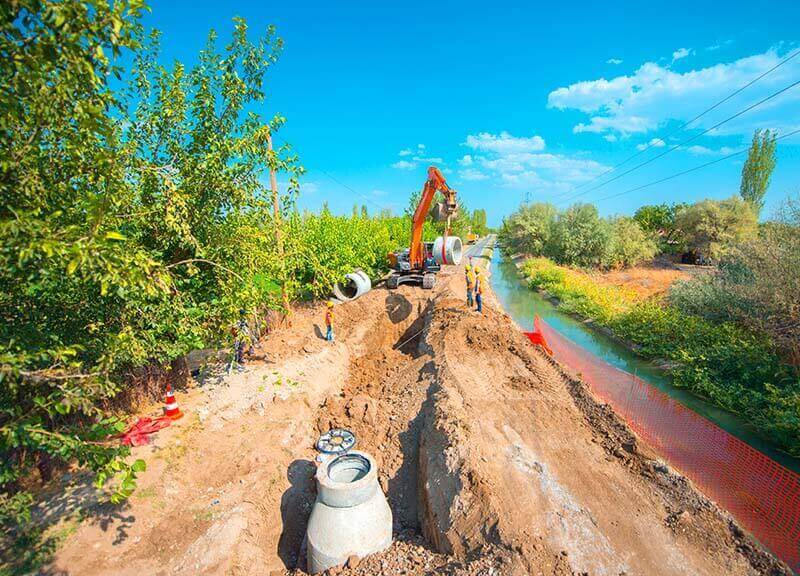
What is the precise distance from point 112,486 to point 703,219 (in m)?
38.5

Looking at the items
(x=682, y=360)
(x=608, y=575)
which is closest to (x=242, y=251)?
(x=608, y=575)

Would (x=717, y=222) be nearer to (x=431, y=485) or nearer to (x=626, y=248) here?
(x=626, y=248)

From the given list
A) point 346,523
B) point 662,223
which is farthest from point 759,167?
point 346,523

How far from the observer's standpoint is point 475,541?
500 centimetres

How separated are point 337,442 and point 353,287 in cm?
948

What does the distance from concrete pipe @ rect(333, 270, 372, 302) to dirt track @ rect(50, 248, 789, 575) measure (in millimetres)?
5106

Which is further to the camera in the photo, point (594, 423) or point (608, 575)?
point (594, 423)

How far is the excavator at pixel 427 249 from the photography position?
14.0m

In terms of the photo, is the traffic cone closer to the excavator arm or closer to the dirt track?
the dirt track

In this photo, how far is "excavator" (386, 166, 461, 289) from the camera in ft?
45.8

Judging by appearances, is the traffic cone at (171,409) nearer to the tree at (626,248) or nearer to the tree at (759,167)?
the tree at (626,248)

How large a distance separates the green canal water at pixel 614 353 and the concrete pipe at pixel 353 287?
7498 millimetres

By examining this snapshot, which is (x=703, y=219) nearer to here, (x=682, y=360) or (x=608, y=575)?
(x=682, y=360)

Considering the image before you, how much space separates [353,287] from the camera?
1620cm
